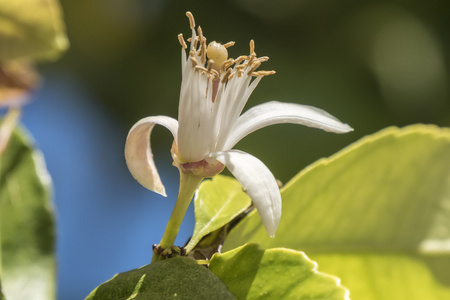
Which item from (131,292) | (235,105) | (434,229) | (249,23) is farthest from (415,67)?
(131,292)

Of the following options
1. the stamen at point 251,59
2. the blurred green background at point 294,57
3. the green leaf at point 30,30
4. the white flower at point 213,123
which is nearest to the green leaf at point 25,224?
the green leaf at point 30,30

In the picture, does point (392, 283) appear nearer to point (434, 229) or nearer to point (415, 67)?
point (434, 229)

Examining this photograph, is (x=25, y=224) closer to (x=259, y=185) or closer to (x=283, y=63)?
(x=259, y=185)

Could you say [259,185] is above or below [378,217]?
above

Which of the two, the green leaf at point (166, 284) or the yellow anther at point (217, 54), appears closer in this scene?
the green leaf at point (166, 284)

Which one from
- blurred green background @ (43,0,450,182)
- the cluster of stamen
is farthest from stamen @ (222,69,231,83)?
blurred green background @ (43,0,450,182)

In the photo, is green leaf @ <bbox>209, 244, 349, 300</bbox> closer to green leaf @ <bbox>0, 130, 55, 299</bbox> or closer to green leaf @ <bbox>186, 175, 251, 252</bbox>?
green leaf @ <bbox>186, 175, 251, 252</bbox>

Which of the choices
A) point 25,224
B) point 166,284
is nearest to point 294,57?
point 25,224

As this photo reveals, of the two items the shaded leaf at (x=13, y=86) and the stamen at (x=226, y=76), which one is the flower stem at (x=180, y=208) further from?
the shaded leaf at (x=13, y=86)
